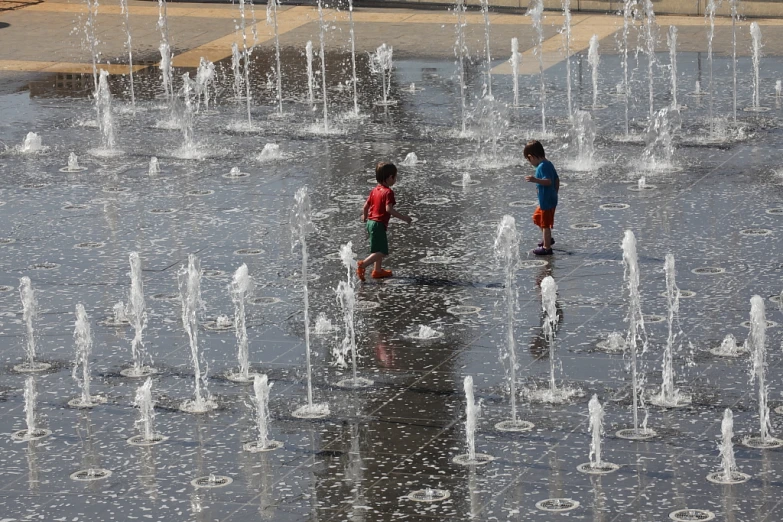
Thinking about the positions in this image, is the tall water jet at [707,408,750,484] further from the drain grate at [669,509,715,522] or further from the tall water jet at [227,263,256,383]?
the tall water jet at [227,263,256,383]

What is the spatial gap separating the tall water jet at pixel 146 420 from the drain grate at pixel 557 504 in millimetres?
2374

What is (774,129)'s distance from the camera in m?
17.6

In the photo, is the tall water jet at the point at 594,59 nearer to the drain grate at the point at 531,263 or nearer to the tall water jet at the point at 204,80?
the tall water jet at the point at 204,80

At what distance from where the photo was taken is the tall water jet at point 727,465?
28.0ft

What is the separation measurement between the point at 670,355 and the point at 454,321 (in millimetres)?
1689

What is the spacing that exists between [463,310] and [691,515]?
12.7ft

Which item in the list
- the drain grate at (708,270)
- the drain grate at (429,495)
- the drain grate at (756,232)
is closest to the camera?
the drain grate at (429,495)

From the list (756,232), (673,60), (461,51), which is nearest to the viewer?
(756,232)

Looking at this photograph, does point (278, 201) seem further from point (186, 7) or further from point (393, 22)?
point (186, 7)

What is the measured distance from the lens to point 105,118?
18641mm

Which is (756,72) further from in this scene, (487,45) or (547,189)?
(547,189)

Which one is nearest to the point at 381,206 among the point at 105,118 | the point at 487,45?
the point at 105,118

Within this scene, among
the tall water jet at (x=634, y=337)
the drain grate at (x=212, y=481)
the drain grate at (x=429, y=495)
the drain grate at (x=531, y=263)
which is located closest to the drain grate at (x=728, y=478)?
the tall water jet at (x=634, y=337)

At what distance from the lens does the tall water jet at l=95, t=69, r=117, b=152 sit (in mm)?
18312
